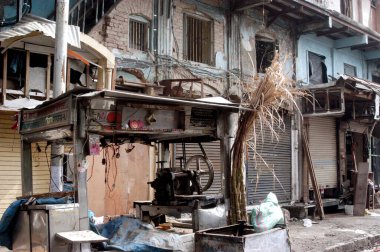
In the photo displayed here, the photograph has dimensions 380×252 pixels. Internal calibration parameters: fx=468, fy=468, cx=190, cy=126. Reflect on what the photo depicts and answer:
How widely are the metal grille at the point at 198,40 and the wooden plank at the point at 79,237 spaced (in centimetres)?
859

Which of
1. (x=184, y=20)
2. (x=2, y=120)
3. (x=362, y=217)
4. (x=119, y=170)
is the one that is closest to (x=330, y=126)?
(x=362, y=217)

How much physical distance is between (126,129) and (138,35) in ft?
22.5

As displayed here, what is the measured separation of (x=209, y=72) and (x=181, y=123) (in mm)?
7368

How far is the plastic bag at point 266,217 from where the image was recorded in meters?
6.58

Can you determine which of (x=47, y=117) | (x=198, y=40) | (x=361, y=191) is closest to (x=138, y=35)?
(x=198, y=40)

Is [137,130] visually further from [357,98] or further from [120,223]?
[357,98]

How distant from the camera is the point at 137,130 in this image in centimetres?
612

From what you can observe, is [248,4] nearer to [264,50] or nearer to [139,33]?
[264,50]

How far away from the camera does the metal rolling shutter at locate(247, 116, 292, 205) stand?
15195 mm

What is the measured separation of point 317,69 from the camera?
18156mm

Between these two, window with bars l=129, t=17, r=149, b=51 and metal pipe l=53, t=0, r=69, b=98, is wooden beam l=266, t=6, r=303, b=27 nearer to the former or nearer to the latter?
window with bars l=129, t=17, r=149, b=51

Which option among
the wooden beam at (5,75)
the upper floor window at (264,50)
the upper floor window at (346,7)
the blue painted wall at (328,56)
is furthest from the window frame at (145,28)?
the upper floor window at (346,7)

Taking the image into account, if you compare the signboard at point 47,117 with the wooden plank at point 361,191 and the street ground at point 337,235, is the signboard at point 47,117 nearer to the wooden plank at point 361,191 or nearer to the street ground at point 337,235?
the street ground at point 337,235

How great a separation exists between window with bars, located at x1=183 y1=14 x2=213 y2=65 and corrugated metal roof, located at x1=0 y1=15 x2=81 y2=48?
15.9 ft
